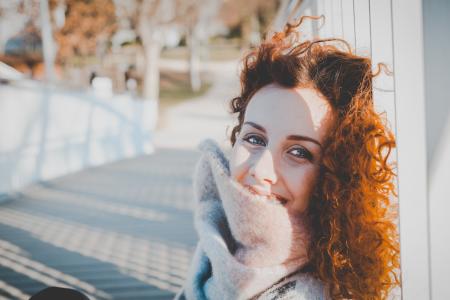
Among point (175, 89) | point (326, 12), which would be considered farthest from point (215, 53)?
point (326, 12)

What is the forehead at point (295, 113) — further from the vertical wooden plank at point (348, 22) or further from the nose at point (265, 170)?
the vertical wooden plank at point (348, 22)

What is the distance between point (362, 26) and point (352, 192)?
0.54 m

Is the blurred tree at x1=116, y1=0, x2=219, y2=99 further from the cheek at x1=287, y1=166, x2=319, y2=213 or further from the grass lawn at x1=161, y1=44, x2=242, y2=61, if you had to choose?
the grass lawn at x1=161, y1=44, x2=242, y2=61

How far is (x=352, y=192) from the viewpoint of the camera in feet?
3.77

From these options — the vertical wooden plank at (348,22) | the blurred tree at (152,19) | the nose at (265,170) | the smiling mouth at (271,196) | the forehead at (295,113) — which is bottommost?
the smiling mouth at (271,196)

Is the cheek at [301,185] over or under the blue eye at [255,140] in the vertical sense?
under

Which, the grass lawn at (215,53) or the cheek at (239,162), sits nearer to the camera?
the cheek at (239,162)

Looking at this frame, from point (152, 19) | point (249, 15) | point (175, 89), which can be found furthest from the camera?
point (249, 15)

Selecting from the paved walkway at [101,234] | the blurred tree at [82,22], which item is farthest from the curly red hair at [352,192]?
the blurred tree at [82,22]

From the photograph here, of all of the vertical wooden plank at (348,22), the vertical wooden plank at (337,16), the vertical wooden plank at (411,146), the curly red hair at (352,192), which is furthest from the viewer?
the vertical wooden plank at (337,16)

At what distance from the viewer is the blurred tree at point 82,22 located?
1650 centimetres

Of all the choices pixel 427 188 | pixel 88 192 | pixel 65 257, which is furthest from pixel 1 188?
pixel 427 188

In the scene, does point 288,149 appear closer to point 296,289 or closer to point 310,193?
point 310,193

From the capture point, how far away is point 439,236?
0.86 m
